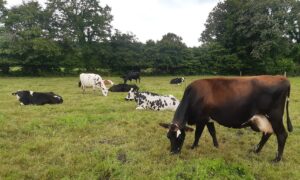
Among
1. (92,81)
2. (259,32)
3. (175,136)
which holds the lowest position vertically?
(175,136)

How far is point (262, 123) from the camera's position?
6008 mm

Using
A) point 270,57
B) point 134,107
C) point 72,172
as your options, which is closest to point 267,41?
point 270,57

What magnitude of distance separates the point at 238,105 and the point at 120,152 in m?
2.50

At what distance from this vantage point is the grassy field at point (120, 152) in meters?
5.16

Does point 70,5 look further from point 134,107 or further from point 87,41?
point 134,107

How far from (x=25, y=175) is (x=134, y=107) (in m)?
6.62

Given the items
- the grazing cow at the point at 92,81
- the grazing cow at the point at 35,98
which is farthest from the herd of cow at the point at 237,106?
the grazing cow at the point at 92,81

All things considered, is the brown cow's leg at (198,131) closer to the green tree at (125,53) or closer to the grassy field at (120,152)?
the grassy field at (120,152)

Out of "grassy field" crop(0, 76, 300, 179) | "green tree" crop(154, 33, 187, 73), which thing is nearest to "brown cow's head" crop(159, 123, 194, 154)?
"grassy field" crop(0, 76, 300, 179)

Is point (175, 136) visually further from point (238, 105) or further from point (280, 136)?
point (280, 136)

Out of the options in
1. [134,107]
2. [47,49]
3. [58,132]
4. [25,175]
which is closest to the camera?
[25,175]

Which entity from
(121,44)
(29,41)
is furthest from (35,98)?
(121,44)

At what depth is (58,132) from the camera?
7547mm

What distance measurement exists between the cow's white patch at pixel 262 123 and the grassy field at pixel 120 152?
1.92 feet
